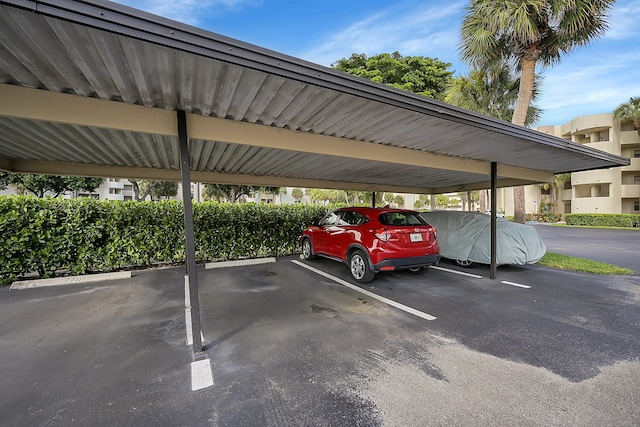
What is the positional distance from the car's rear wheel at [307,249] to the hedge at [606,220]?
1112 inches

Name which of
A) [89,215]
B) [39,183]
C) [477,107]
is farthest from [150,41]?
[39,183]

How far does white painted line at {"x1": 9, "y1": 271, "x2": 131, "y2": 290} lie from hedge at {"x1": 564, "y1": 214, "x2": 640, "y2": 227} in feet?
107

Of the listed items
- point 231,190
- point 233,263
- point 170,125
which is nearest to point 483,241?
point 233,263

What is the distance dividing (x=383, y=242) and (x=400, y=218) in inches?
30.2

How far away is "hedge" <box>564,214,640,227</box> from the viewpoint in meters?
21.8

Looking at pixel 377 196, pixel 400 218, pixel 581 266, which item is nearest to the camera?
pixel 400 218

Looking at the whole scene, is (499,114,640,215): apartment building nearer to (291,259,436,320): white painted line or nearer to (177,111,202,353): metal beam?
(291,259,436,320): white painted line

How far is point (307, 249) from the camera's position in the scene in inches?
315

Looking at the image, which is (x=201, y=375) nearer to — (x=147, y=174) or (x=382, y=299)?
(x=382, y=299)

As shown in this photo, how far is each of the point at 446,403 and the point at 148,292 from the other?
5.14 meters

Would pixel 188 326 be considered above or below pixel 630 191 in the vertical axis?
below

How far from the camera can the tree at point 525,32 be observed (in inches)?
306

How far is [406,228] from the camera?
17.8ft

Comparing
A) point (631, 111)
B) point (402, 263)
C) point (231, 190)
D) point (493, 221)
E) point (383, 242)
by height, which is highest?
point (631, 111)
